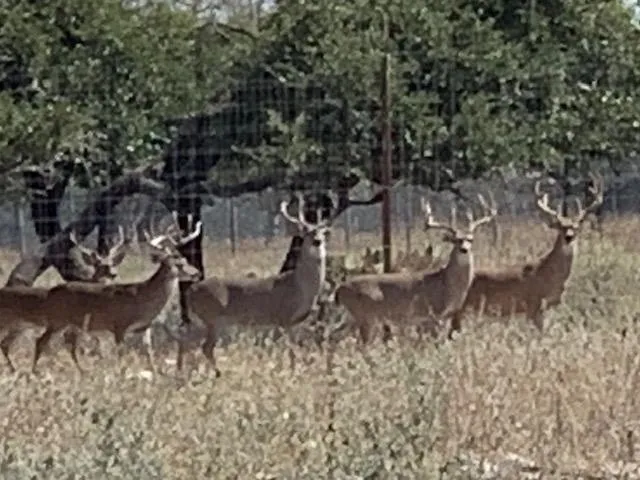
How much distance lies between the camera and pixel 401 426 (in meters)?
6.62

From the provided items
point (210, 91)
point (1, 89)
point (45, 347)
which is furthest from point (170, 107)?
point (45, 347)

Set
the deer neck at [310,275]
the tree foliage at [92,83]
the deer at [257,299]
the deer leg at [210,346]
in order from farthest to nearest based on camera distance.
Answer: the tree foliage at [92,83]
the deer neck at [310,275]
the deer at [257,299]
the deer leg at [210,346]

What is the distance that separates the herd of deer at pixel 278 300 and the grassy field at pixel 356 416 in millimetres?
2578

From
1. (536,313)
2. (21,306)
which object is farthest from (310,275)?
(21,306)

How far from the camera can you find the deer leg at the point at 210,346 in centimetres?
1114

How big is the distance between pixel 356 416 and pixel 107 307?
6.21 metres

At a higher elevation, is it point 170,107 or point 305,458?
point 170,107

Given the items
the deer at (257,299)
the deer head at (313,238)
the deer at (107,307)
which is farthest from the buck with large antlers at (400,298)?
the deer at (107,307)

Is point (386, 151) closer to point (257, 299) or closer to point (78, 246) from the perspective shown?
point (257, 299)

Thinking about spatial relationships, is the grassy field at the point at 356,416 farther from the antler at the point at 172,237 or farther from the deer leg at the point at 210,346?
the antler at the point at 172,237

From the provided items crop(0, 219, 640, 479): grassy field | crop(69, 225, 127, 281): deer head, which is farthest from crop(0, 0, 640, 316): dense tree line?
crop(0, 219, 640, 479): grassy field

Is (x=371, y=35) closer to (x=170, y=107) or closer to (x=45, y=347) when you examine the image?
(x=170, y=107)

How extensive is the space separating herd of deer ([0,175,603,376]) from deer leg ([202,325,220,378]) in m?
0.02

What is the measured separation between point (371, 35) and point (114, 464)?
9.67m
